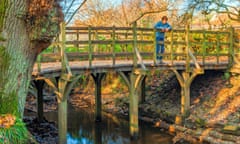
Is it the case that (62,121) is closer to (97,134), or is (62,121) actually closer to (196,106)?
(97,134)

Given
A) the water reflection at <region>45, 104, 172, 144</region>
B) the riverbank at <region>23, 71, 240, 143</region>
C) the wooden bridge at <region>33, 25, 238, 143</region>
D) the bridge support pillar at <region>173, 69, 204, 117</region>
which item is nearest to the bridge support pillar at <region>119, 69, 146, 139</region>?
the wooden bridge at <region>33, 25, 238, 143</region>

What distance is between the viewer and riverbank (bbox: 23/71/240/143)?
980cm

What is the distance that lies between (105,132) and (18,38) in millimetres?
8118

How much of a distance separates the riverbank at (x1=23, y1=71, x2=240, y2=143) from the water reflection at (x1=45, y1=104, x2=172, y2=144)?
622 millimetres

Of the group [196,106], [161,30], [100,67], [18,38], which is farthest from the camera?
[196,106]

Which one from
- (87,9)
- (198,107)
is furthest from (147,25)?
(198,107)

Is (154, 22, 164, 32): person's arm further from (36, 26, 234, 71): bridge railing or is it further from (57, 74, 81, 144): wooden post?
(57, 74, 81, 144): wooden post

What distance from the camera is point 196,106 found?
1158 cm

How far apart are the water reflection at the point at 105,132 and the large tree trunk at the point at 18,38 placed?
662 centimetres

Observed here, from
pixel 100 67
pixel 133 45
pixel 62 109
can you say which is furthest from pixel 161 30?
pixel 62 109

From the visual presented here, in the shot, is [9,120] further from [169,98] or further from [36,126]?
[169,98]

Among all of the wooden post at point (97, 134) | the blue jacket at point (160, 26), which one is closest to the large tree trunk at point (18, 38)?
the wooden post at point (97, 134)

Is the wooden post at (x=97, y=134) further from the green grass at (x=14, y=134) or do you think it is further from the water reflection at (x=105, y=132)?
the green grass at (x=14, y=134)

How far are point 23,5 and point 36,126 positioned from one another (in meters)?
7.84
